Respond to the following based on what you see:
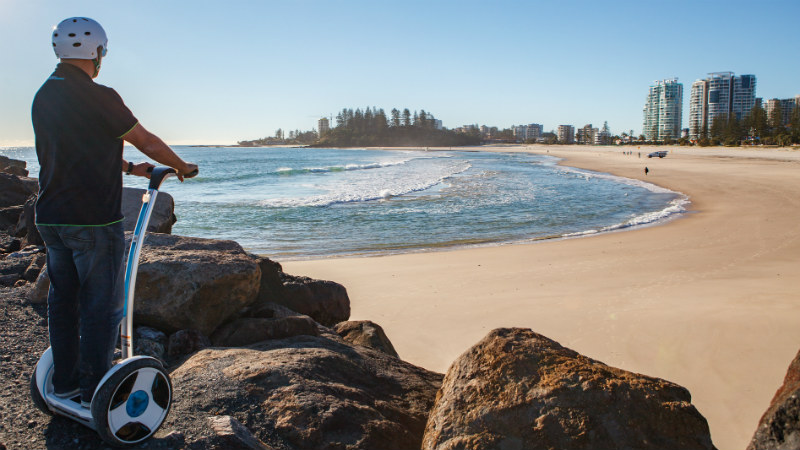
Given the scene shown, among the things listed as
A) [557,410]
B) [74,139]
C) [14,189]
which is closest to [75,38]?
[74,139]

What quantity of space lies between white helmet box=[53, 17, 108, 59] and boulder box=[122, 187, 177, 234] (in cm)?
423

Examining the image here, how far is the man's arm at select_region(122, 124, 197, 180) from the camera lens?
2.39 metres

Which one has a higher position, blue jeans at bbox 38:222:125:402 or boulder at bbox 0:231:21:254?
blue jeans at bbox 38:222:125:402

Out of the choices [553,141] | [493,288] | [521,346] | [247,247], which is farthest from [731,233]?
[553,141]

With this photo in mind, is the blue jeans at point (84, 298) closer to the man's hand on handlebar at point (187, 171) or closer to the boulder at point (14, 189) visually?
the man's hand on handlebar at point (187, 171)

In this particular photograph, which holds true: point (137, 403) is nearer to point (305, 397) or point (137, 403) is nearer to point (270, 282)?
point (305, 397)

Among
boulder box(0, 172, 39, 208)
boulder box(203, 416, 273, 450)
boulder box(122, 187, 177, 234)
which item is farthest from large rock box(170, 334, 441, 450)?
boulder box(0, 172, 39, 208)

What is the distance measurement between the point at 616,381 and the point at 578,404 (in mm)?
235

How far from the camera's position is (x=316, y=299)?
5.34 meters

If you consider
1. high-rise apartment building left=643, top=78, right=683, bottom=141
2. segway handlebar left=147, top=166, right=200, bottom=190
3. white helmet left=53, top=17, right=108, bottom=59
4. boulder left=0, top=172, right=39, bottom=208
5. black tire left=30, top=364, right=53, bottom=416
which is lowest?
black tire left=30, top=364, right=53, bottom=416

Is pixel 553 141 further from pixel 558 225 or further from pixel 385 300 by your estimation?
pixel 385 300

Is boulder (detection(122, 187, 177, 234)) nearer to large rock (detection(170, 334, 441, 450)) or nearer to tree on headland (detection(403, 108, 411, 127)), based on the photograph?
large rock (detection(170, 334, 441, 450))

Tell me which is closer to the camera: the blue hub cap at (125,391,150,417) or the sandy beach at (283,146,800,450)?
the blue hub cap at (125,391,150,417)

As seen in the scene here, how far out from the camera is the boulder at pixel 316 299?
5163 millimetres
